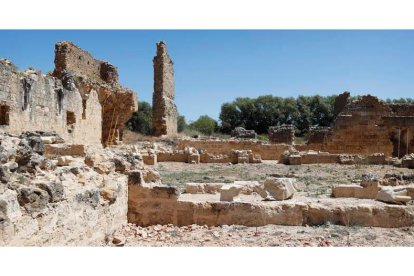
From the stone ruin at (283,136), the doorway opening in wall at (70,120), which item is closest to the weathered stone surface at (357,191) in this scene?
the doorway opening in wall at (70,120)

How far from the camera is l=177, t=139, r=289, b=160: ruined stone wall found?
75.6ft

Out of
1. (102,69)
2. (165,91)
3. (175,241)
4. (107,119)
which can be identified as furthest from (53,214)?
(165,91)

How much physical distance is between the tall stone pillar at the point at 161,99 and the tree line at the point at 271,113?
76.1 feet

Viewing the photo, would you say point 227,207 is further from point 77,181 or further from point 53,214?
point 53,214

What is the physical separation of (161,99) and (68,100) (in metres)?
14.1

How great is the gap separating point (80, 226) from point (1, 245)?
1.36m

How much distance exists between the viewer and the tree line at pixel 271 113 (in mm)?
53344

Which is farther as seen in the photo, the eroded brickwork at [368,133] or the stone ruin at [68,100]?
the eroded brickwork at [368,133]

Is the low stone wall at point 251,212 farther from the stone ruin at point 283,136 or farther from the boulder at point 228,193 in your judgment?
the stone ruin at point 283,136

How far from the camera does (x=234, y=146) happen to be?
2403cm

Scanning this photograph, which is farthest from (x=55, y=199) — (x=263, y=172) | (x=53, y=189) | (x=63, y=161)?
(x=263, y=172)

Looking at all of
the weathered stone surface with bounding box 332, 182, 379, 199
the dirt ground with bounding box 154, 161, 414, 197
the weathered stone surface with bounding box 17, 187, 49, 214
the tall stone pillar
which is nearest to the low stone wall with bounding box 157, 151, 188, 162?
the dirt ground with bounding box 154, 161, 414, 197

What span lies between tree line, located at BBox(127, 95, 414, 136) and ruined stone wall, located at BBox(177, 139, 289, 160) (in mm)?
28271

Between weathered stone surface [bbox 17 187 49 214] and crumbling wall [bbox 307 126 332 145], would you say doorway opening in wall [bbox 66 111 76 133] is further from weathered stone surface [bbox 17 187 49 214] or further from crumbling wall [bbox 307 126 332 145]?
crumbling wall [bbox 307 126 332 145]
